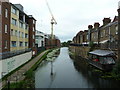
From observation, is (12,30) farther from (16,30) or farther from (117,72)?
(117,72)

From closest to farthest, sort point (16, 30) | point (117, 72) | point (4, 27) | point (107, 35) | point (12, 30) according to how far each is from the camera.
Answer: point (117, 72), point (4, 27), point (12, 30), point (107, 35), point (16, 30)

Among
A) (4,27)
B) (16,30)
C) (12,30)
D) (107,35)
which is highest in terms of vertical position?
(16,30)

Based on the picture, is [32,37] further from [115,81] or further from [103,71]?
[115,81]

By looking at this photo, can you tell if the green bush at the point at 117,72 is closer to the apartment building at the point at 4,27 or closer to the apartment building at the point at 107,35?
the apartment building at the point at 107,35

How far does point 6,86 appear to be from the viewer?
46.0ft

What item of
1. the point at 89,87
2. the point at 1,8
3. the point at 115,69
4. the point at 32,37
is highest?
the point at 1,8

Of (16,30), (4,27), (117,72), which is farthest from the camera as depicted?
(16,30)

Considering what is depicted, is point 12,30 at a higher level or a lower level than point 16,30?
lower

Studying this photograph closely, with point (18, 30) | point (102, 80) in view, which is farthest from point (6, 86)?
point (18, 30)

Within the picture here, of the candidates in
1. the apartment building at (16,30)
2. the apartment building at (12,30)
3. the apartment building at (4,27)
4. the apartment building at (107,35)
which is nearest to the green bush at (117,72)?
the apartment building at (107,35)

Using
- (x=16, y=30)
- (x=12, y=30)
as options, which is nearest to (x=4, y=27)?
(x=12, y=30)

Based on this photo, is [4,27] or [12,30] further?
[12,30]

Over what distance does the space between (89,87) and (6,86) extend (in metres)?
8.73

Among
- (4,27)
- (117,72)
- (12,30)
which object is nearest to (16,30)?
(12,30)
